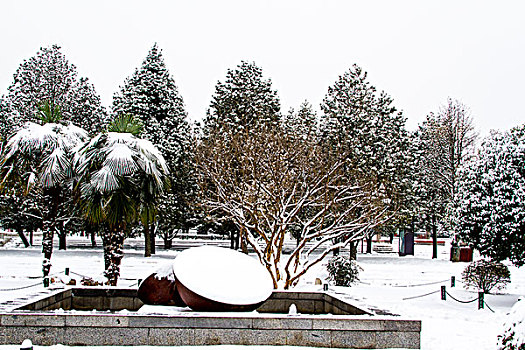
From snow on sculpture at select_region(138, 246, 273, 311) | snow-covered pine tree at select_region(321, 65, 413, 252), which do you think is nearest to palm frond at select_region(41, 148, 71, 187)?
snow on sculpture at select_region(138, 246, 273, 311)

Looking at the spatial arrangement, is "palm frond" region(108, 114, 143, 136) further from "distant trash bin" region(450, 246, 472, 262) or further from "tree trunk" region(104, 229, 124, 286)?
"distant trash bin" region(450, 246, 472, 262)

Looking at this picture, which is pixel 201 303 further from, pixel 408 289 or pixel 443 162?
pixel 443 162

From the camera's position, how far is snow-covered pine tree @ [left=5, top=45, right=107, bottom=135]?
36.6 metres

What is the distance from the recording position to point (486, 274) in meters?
18.7

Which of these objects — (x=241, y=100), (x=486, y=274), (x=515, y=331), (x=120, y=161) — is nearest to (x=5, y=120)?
(x=241, y=100)

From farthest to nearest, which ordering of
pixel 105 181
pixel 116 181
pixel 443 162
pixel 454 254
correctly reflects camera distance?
pixel 443 162
pixel 454 254
pixel 116 181
pixel 105 181

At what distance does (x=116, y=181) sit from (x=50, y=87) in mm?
24685

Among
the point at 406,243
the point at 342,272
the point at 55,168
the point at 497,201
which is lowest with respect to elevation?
the point at 406,243

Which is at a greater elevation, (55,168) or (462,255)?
(55,168)

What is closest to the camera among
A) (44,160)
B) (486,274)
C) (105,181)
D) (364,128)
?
(105,181)

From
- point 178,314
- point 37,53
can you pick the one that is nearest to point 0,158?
point 178,314

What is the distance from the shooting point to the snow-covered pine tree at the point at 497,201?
1623 cm

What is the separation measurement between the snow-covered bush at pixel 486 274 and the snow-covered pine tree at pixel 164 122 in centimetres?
1839

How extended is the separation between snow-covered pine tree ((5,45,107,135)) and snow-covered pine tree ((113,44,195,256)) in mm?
3738
